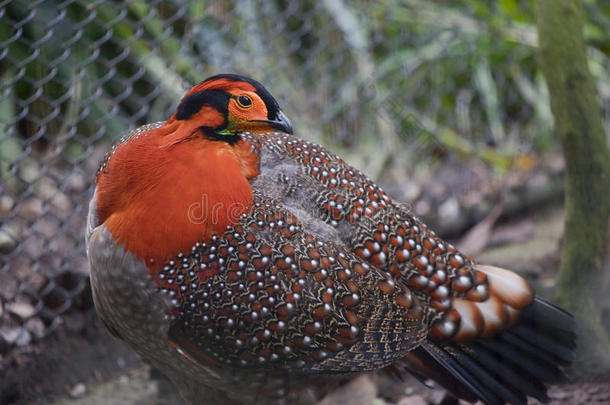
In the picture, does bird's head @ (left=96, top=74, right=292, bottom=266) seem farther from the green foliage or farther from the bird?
the green foliage

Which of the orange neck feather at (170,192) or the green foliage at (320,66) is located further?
the green foliage at (320,66)

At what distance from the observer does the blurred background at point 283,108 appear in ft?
10.2

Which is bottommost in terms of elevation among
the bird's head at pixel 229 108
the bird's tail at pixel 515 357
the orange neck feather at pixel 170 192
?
the bird's tail at pixel 515 357

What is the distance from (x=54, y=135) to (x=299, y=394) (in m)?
2.14

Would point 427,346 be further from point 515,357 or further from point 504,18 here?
point 504,18

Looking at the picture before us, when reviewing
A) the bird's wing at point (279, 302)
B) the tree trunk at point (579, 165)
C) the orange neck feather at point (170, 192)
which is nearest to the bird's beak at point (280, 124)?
the orange neck feather at point (170, 192)

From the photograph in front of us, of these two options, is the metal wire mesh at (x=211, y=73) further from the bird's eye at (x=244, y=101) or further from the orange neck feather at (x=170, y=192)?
the bird's eye at (x=244, y=101)

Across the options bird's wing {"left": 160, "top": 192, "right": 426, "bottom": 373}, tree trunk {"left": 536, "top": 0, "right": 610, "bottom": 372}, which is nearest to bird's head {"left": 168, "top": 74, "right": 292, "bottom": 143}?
bird's wing {"left": 160, "top": 192, "right": 426, "bottom": 373}

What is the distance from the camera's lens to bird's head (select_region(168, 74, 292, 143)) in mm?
1892

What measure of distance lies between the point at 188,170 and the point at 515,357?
1.28 metres

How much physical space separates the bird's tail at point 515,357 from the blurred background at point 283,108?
379 mm

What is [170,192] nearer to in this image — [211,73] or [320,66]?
[211,73]

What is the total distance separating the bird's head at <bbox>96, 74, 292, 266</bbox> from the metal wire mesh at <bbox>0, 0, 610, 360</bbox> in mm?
1382

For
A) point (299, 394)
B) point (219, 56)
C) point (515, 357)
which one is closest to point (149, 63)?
point (219, 56)
